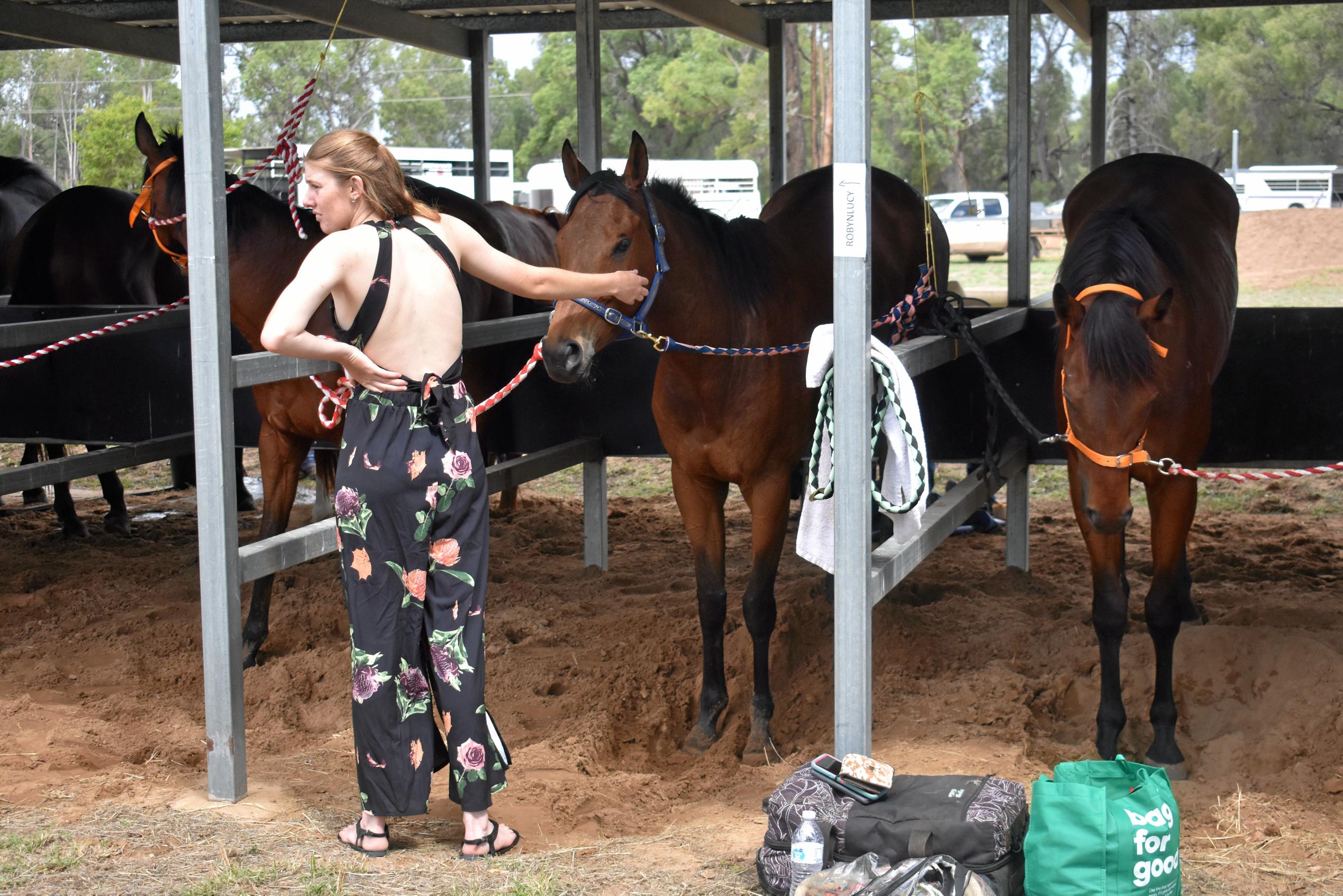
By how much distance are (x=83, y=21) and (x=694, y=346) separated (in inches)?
208

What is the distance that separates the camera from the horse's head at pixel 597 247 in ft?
11.1

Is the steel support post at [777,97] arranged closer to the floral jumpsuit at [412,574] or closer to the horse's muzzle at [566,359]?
the horse's muzzle at [566,359]

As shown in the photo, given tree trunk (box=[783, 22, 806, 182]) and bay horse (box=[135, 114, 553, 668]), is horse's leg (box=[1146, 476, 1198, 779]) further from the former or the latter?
tree trunk (box=[783, 22, 806, 182])

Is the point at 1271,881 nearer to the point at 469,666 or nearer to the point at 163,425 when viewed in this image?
the point at 469,666

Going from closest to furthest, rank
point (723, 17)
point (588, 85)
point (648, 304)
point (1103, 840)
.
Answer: point (1103, 840)
point (648, 304)
point (588, 85)
point (723, 17)

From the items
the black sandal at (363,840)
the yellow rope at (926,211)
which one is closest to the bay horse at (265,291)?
the yellow rope at (926,211)

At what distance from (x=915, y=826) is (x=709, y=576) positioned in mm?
1650

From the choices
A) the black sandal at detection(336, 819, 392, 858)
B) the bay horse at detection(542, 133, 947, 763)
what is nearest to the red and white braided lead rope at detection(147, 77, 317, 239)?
the bay horse at detection(542, 133, 947, 763)

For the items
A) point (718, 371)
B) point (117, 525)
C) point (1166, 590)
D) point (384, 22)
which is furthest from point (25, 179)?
point (1166, 590)

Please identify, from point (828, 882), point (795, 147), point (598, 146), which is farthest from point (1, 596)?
point (795, 147)

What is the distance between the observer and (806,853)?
8.89ft

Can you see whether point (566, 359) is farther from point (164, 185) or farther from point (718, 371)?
point (164, 185)

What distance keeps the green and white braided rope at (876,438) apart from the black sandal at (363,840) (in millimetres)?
1424

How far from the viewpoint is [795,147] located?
27.4 m
